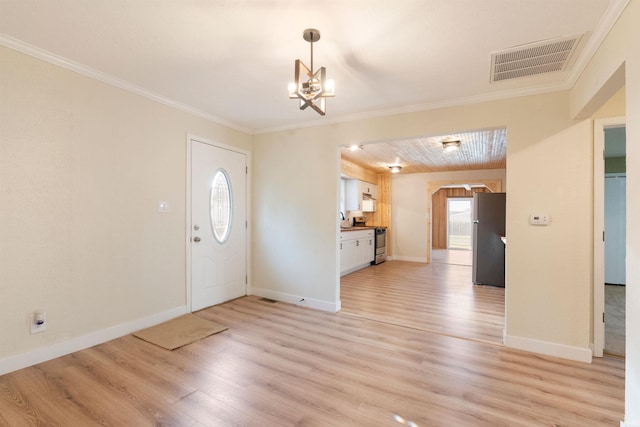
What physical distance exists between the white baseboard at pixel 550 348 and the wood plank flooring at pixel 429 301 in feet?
0.47

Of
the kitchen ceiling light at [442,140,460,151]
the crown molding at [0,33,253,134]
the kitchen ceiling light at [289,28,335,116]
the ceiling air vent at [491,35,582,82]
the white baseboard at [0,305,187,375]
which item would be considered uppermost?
the crown molding at [0,33,253,134]

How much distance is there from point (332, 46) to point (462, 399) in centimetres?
267

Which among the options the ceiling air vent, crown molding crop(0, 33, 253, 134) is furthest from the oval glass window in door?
the ceiling air vent

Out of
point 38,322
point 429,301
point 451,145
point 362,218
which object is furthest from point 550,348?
point 362,218

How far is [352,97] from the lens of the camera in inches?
123

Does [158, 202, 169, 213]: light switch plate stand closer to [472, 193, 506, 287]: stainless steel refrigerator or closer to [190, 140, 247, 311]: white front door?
[190, 140, 247, 311]: white front door

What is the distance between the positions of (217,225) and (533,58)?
3.77 m

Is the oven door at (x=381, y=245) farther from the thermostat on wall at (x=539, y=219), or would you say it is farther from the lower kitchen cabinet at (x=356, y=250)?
the thermostat on wall at (x=539, y=219)

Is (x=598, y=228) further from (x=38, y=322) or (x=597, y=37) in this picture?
(x=38, y=322)

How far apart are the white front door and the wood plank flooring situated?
169 centimetres

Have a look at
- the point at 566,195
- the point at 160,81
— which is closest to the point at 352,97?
the point at 160,81

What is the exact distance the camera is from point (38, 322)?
92.7 inches

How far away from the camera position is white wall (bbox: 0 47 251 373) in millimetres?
2240

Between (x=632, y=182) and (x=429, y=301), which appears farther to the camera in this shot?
(x=429, y=301)
